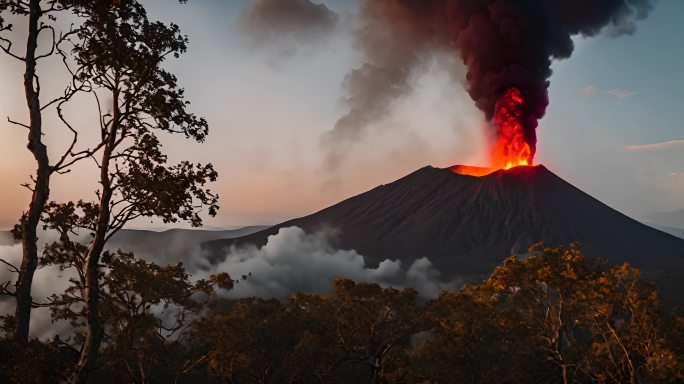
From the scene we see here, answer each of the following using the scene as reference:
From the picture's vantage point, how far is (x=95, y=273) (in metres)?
8.16

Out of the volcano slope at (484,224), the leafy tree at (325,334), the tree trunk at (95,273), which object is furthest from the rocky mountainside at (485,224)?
the tree trunk at (95,273)

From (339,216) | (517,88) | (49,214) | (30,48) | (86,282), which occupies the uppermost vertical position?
(517,88)

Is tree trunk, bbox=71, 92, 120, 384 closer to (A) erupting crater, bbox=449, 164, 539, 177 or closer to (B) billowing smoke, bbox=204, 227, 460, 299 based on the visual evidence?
(B) billowing smoke, bbox=204, 227, 460, 299

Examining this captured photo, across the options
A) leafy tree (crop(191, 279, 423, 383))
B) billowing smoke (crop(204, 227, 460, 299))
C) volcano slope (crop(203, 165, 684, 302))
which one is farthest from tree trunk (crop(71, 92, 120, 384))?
volcano slope (crop(203, 165, 684, 302))

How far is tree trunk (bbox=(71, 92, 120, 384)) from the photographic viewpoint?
7.82 meters

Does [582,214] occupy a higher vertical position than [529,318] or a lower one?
higher

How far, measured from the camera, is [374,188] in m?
185

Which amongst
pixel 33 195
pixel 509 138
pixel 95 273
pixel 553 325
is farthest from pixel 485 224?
pixel 33 195

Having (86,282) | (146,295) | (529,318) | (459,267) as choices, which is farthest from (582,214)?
(86,282)

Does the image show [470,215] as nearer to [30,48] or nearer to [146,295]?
[146,295]

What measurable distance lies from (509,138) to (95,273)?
444 ft

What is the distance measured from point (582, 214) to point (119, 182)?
166 meters

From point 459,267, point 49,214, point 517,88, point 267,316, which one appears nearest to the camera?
point 49,214

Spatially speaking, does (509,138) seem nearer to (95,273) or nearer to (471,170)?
(471,170)
